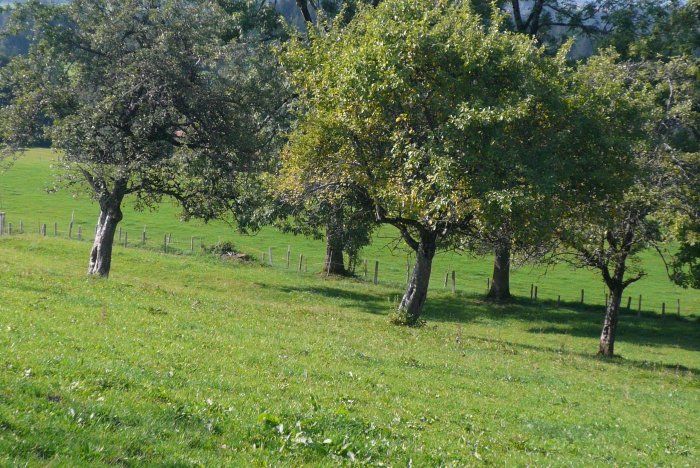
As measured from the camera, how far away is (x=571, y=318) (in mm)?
41406

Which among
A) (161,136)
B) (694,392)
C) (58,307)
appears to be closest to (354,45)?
(161,136)

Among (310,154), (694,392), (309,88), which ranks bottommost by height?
(694,392)

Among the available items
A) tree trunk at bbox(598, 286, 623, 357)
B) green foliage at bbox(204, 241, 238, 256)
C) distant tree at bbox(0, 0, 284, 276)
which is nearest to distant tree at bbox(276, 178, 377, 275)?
distant tree at bbox(0, 0, 284, 276)

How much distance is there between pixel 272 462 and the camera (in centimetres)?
814

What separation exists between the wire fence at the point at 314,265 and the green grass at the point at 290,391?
1873 centimetres

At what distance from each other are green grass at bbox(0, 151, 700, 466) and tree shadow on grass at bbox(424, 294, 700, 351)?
576cm

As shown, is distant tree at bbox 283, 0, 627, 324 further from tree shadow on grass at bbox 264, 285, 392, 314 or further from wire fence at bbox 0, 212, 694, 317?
wire fence at bbox 0, 212, 694, 317

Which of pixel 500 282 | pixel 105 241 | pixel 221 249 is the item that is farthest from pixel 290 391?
pixel 221 249

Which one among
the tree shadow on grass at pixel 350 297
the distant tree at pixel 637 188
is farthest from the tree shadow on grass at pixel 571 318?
the distant tree at pixel 637 188

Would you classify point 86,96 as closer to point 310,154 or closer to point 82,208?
point 310,154

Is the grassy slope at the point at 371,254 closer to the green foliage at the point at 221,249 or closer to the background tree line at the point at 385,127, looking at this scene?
the green foliage at the point at 221,249

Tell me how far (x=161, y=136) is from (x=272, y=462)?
2397 centimetres

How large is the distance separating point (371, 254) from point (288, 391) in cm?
5690

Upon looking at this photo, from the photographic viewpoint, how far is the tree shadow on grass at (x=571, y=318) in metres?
37.7
